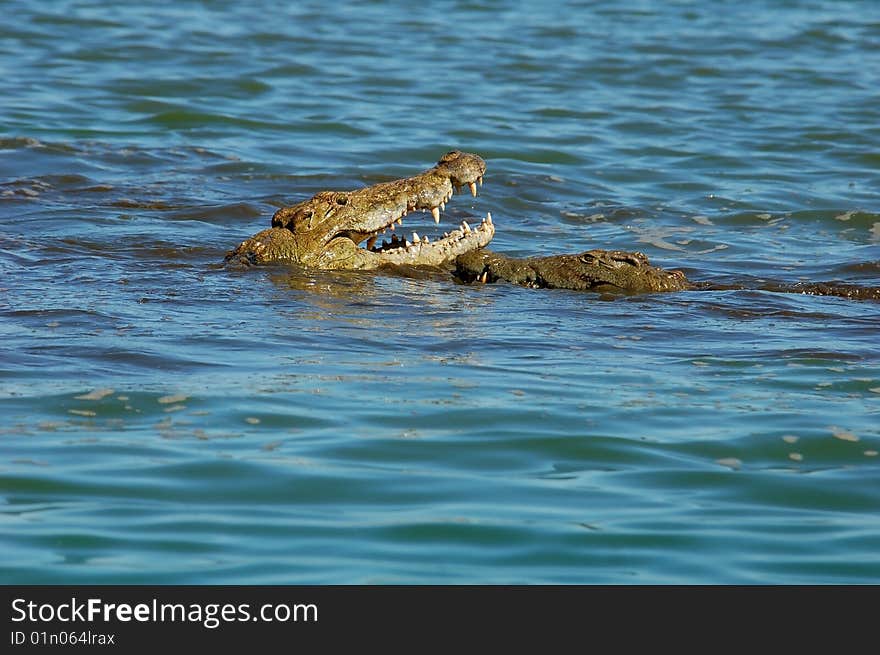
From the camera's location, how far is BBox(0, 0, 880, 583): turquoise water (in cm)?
511

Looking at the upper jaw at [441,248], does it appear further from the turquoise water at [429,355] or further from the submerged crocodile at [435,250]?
the turquoise water at [429,355]

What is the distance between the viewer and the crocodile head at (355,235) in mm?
9742

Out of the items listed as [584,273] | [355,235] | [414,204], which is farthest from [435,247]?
[584,273]

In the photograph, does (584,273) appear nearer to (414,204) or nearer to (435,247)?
(435,247)

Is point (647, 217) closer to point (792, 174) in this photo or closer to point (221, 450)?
point (792, 174)

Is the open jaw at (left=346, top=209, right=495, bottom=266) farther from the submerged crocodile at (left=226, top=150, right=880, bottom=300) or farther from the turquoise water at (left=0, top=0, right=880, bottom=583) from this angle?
the turquoise water at (left=0, top=0, right=880, bottom=583)

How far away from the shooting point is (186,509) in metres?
5.33

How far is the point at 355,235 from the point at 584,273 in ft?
5.38

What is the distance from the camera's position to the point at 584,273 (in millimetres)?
9461

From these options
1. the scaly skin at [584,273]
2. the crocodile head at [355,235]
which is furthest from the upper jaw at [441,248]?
the scaly skin at [584,273]
